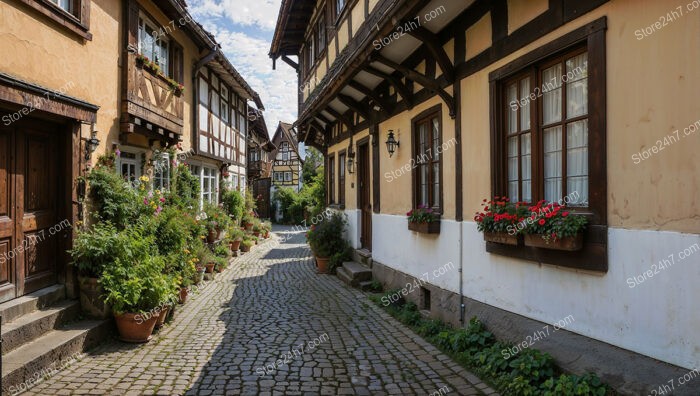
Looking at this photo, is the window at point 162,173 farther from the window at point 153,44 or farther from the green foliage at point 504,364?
the green foliage at point 504,364

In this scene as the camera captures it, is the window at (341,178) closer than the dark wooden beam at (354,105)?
No

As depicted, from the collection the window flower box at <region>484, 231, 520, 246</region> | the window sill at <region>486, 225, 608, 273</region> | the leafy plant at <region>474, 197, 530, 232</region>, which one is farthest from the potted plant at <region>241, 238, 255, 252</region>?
the window sill at <region>486, 225, 608, 273</region>

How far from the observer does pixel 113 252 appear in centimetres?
592

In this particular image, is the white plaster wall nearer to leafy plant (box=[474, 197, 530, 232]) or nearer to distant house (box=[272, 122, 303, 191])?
leafy plant (box=[474, 197, 530, 232])

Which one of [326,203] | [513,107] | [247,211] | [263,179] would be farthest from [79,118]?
[263,179]

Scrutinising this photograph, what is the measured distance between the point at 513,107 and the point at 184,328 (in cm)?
543

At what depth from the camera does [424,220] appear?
639 cm

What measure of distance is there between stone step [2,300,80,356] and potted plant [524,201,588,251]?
533cm

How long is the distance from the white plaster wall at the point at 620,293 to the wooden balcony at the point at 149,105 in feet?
20.2

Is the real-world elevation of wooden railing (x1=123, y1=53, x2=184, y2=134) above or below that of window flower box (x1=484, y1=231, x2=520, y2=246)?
above

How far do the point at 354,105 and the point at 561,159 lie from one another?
Answer: 6132mm

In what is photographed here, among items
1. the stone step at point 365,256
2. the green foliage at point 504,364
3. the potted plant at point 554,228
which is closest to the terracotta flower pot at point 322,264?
the stone step at point 365,256

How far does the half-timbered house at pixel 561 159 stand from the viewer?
309cm

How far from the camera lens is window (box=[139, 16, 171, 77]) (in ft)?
28.2
